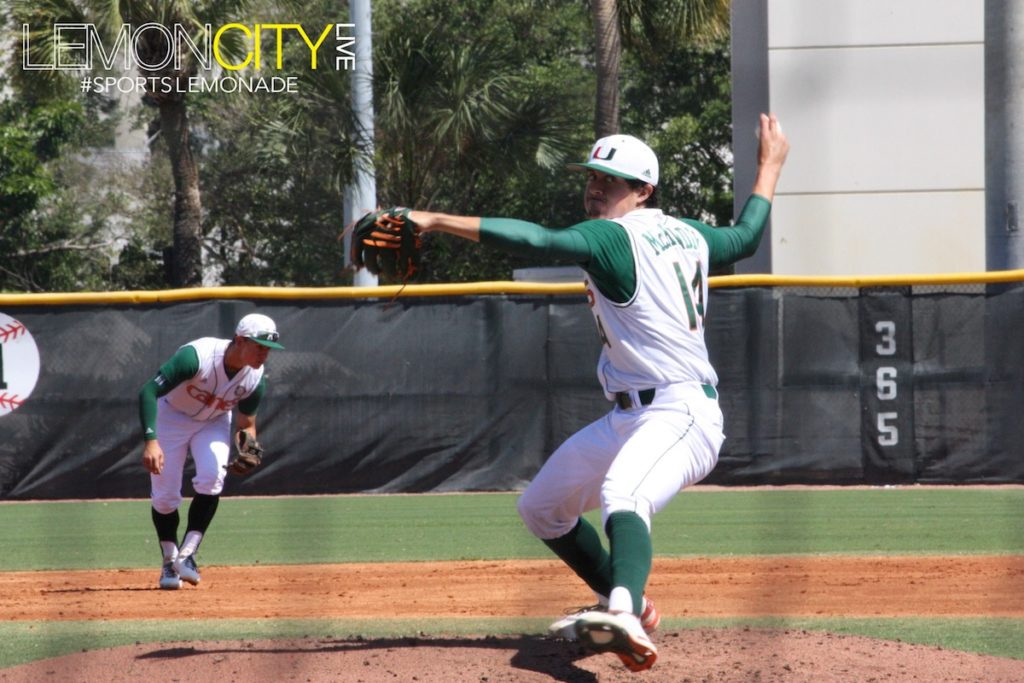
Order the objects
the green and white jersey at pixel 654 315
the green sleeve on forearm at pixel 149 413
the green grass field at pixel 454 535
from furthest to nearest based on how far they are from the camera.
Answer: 1. the green sleeve on forearm at pixel 149 413
2. the green grass field at pixel 454 535
3. the green and white jersey at pixel 654 315

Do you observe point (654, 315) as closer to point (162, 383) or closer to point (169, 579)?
point (162, 383)

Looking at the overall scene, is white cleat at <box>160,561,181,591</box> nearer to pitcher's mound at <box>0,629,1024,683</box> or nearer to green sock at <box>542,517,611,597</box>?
pitcher's mound at <box>0,629,1024,683</box>

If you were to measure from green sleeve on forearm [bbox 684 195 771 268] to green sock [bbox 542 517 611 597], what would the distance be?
106 cm

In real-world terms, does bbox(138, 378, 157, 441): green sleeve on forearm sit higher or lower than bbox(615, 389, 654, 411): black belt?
lower

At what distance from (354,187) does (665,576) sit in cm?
922

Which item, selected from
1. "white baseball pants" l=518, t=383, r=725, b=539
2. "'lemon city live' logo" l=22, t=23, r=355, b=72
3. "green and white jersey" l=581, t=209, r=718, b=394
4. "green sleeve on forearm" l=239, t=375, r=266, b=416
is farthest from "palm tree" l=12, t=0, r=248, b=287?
"green and white jersey" l=581, t=209, r=718, b=394

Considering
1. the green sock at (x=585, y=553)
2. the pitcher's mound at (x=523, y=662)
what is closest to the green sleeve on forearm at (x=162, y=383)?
the pitcher's mound at (x=523, y=662)

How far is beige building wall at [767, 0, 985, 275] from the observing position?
13.4 m

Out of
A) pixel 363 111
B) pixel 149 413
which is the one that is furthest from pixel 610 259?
pixel 363 111

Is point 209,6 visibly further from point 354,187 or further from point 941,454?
point 941,454

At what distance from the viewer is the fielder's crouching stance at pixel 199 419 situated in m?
6.90

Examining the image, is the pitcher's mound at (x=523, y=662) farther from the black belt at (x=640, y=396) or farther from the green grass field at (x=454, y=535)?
the black belt at (x=640, y=396)

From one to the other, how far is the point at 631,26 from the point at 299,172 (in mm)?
7375

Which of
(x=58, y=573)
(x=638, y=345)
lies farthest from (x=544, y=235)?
(x=58, y=573)
